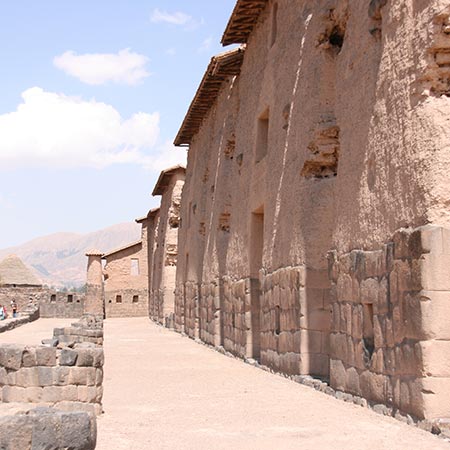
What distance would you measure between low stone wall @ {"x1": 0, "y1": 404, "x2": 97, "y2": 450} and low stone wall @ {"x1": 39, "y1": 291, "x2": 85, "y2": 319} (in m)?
40.1

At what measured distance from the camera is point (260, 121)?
1477cm

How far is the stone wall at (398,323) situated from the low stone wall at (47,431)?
11.8ft

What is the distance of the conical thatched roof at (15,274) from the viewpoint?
161 ft

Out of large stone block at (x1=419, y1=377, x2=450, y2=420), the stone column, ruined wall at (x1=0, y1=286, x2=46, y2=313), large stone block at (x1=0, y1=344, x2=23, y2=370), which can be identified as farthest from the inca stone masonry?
ruined wall at (x1=0, y1=286, x2=46, y2=313)

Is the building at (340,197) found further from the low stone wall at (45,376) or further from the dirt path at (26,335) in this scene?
the dirt path at (26,335)

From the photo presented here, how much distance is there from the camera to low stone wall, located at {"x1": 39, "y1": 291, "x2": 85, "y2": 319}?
43.4 m

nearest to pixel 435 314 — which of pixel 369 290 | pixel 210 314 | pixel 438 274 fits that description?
pixel 438 274

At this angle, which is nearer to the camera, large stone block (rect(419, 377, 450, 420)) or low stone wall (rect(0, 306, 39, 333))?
large stone block (rect(419, 377, 450, 420))

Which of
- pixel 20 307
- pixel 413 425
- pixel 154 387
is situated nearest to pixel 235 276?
pixel 154 387

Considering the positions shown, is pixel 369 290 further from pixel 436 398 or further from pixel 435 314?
pixel 436 398

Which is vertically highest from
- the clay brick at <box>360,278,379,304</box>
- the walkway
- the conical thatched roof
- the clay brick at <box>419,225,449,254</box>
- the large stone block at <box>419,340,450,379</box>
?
the conical thatched roof

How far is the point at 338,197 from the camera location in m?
9.30

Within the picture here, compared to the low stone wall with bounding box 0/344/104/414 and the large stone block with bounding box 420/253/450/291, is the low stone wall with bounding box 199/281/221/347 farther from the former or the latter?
the large stone block with bounding box 420/253/450/291

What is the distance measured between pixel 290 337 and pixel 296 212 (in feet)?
6.35
